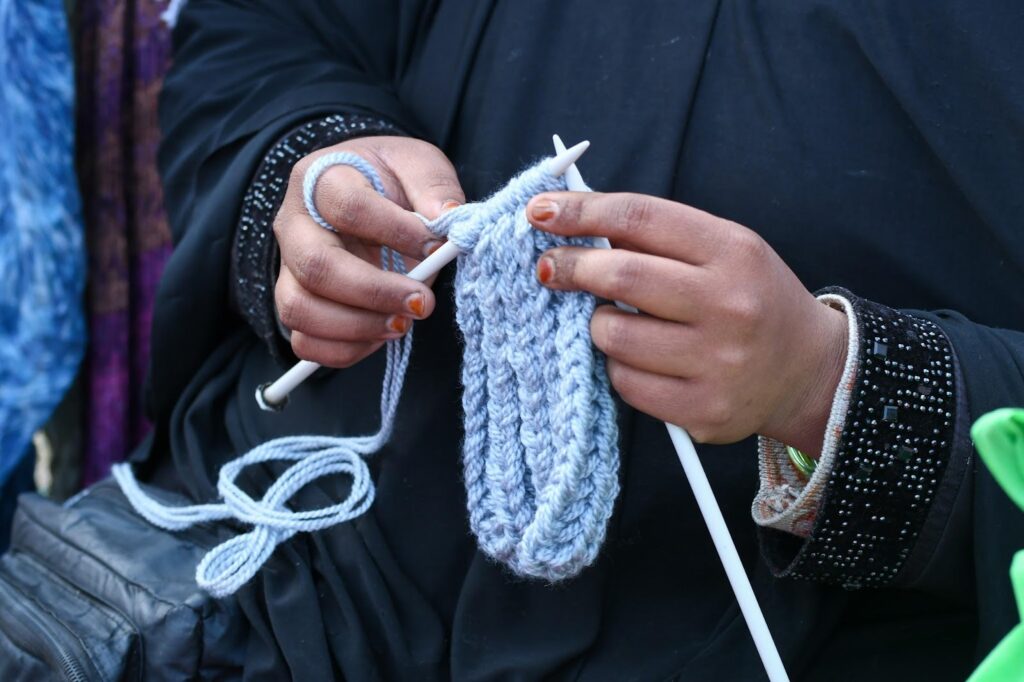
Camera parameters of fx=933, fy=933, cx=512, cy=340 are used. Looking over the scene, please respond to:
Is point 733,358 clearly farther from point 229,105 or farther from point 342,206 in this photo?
point 229,105

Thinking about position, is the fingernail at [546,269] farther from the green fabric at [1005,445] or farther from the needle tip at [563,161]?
the green fabric at [1005,445]

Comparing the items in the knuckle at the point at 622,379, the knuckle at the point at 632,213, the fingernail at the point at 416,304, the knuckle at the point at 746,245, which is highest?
the knuckle at the point at 632,213

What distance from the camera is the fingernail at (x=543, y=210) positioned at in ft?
2.33

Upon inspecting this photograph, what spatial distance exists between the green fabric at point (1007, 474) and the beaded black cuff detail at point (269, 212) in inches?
27.1

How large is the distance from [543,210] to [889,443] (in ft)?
1.10

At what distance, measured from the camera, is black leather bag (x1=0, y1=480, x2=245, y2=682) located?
0.87 m

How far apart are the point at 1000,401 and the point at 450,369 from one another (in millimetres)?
521

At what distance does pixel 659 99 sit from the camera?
0.93 m

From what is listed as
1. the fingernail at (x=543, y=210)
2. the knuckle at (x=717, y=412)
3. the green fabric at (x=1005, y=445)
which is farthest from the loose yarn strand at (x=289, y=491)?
the green fabric at (x=1005, y=445)

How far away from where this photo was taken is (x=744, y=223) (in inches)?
35.7

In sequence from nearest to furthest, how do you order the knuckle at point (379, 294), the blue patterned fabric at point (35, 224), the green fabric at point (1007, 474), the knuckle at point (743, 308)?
the green fabric at point (1007, 474) < the knuckle at point (743, 308) < the knuckle at point (379, 294) < the blue patterned fabric at point (35, 224)

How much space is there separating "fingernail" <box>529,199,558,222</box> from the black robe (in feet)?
0.75

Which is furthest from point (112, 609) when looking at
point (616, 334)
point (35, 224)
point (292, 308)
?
point (35, 224)

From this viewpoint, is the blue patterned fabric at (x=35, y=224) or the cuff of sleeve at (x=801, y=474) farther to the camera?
the blue patterned fabric at (x=35, y=224)
